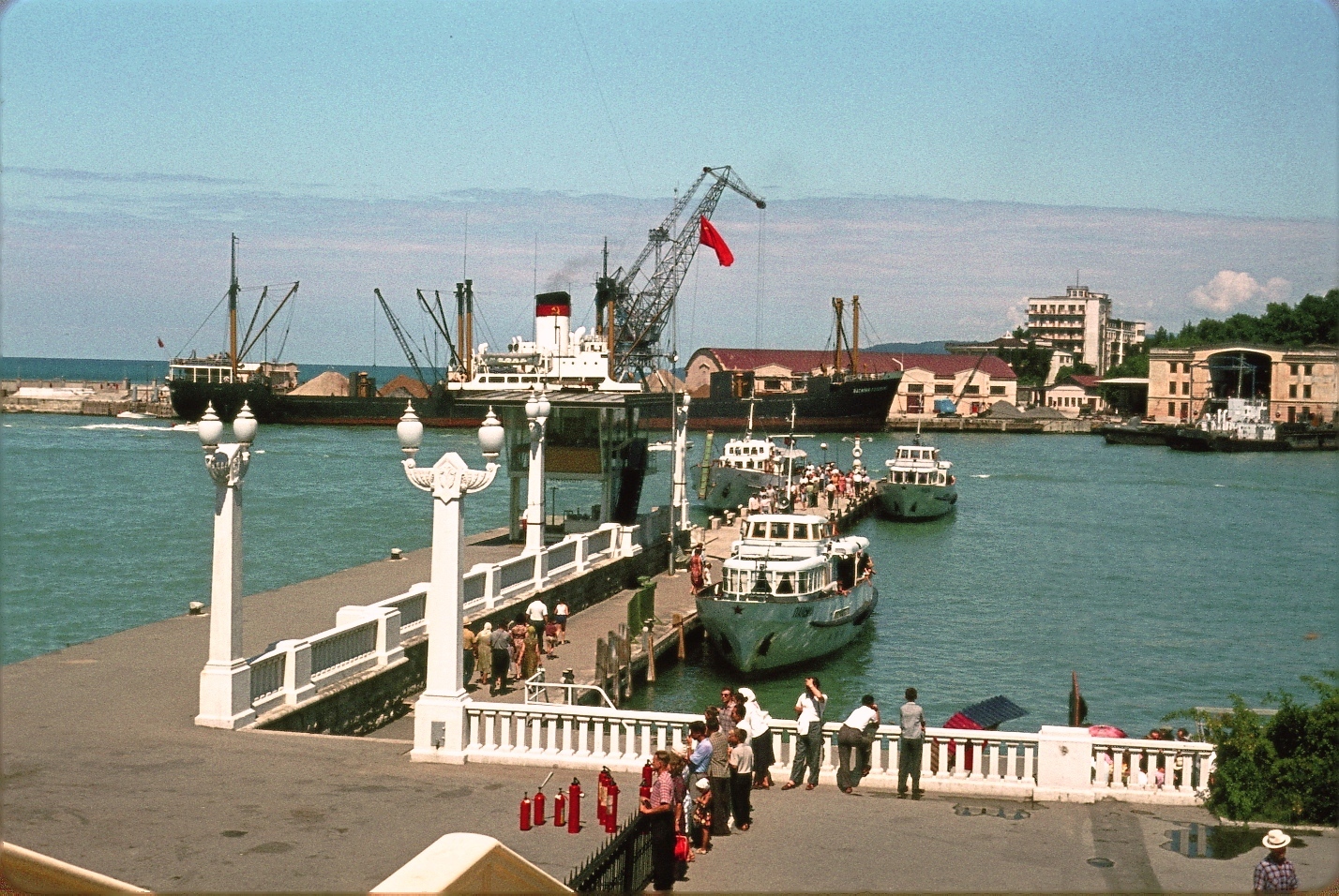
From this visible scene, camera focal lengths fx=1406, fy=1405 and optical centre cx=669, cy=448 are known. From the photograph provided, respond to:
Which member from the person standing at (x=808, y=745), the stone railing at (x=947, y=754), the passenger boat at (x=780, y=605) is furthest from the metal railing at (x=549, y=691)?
the passenger boat at (x=780, y=605)

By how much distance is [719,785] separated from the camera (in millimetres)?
13047

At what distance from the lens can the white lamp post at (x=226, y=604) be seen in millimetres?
15555

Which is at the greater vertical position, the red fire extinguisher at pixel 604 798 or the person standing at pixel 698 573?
the red fire extinguisher at pixel 604 798

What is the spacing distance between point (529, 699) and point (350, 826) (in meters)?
6.83

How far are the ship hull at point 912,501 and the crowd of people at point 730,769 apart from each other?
55683mm

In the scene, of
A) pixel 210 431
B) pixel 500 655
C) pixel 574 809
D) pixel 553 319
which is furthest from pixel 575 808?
pixel 553 319

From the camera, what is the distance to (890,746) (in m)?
15.1

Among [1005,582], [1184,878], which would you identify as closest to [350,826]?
[1184,878]

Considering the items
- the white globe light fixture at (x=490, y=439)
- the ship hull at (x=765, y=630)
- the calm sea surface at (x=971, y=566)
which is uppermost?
the white globe light fixture at (x=490, y=439)

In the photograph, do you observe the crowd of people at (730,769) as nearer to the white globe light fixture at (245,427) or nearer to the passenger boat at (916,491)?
the white globe light fixture at (245,427)

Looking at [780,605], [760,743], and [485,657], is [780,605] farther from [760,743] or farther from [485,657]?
[760,743]

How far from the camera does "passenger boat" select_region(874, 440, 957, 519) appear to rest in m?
70.5

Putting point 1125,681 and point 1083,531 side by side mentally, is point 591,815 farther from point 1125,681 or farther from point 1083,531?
point 1083,531

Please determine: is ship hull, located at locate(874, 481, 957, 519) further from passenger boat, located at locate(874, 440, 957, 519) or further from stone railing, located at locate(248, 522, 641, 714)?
stone railing, located at locate(248, 522, 641, 714)
